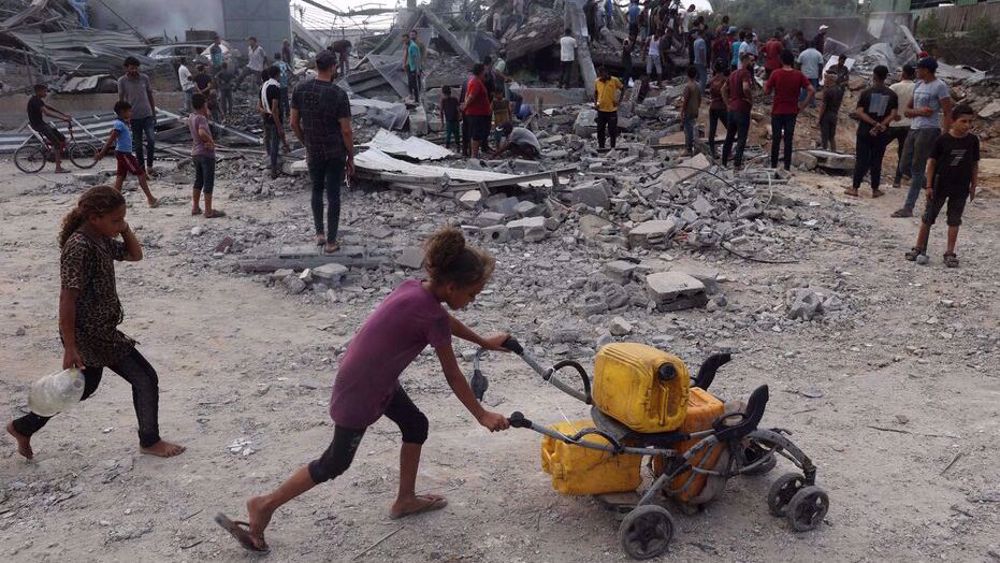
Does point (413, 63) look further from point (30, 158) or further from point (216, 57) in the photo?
point (30, 158)

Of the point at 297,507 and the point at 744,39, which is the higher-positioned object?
the point at 744,39

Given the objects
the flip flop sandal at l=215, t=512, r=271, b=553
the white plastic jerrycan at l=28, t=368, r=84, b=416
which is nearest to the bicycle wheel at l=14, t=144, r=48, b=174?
the white plastic jerrycan at l=28, t=368, r=84, b=416

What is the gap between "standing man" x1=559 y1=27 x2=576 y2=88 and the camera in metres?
19.2

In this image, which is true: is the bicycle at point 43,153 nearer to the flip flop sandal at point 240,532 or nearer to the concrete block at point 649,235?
the concrete block at point 649,235

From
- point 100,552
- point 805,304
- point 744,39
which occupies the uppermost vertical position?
point 744,39

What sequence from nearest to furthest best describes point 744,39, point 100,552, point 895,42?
1. point 100,552
2. point 744,39
3. point 895,42

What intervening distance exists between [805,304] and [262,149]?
1192 centimetres

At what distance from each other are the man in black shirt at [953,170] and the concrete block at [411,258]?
16.1 feet

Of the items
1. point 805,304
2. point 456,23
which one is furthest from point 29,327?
point 456,23

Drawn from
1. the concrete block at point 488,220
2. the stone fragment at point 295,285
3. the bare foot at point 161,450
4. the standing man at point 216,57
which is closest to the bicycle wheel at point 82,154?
the standing man at point 216,57

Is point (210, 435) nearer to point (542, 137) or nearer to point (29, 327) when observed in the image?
point (29, 327)

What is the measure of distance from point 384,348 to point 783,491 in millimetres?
2031

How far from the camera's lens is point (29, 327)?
20.2 feet

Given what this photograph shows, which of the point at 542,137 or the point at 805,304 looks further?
the point at 542,137
